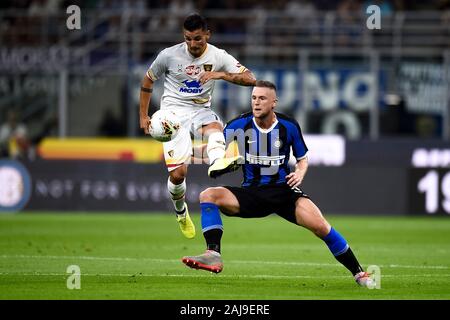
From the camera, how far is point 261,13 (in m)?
26.7

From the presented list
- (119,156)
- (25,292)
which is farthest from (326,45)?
(25,292)

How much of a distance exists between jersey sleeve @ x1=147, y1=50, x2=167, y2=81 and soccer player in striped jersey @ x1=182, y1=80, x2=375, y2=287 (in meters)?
2.18

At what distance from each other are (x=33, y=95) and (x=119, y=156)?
2.54 metres

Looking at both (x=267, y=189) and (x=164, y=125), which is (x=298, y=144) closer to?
(x=267, y=189)

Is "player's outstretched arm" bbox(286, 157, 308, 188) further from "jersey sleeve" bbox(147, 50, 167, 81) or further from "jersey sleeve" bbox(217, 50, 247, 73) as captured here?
"jersey sleeve" bbox(147, 50, 167, 81)

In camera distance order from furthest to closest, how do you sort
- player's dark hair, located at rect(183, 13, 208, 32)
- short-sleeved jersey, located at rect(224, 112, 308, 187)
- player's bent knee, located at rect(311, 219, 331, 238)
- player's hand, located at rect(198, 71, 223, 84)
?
player's dark hair, located at rect(183, 13, 208, 32)
player's hand, located at rect(198, 71, 223, 84)
short-sleeved jersey, located at rect(224, 112, 308, 187)
player's bent knee, located at rect(311, 219, 331, 238)

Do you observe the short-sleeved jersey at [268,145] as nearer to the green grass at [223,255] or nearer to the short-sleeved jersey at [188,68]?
the green grass at [223,255]

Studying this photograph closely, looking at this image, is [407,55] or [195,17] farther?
[407,55]

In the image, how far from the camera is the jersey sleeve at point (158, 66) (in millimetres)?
13139

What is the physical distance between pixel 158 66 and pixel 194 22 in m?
0.91

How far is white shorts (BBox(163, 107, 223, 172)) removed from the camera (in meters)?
13.4

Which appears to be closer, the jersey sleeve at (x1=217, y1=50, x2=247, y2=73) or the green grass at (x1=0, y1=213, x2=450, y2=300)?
the green grass at (x1=0, y1=213, x2=450, y2=300)

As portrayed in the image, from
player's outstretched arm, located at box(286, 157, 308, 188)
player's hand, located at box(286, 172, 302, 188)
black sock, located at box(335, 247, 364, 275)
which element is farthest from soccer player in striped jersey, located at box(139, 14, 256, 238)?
black sock, located at box(335, 247, 364, 275)
